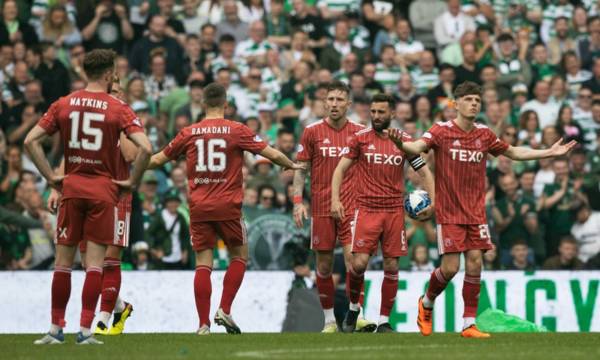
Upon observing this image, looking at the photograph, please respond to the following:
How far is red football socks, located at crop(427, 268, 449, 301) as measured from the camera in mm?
14781

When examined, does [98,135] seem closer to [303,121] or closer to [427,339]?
[427,339]

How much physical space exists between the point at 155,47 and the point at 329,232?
29.4 feet

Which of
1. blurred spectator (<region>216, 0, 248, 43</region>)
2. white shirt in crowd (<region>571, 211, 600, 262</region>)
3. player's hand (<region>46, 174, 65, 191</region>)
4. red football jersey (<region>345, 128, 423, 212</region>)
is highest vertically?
blurred spectator (<region>216, 0, 248, 43</region>)

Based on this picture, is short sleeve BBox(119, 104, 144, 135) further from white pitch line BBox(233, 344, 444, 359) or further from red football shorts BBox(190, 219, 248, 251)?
red football shorts BBox(190, 219, 248, 251)

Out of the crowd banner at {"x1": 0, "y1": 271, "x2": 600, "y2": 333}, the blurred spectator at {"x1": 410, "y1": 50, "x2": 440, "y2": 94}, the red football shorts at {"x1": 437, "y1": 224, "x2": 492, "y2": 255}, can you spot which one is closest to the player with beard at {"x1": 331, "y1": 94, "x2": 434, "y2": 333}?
the red football shorts at {"x1": 437, "y1": 224, "x2": 492, "y2": 255}

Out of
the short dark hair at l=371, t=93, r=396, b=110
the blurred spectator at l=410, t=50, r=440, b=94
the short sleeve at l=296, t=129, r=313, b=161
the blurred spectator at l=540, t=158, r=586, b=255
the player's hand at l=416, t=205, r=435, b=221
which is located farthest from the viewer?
the blurred spectator at l=410, t=50, r=440, b=94

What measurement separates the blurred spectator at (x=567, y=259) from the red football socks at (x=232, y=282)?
268 inches

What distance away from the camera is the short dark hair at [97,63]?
12.7 m

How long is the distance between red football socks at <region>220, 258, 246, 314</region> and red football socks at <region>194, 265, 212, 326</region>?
183mm

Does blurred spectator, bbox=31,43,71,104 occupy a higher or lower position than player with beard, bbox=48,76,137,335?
→ higher

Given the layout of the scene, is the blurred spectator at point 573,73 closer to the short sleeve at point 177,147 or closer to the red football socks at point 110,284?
the short sleeve at point 177,147

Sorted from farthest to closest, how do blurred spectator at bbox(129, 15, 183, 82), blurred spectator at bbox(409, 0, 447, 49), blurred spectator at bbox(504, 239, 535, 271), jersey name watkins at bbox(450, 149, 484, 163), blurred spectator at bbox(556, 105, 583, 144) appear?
1. blurred spectator at bbox(409, 0, 447, 49)
2. blurred spectator at bbox(129, 15, 183, 82)
3. blurred spectator at bbox(556, 105, 583, 144)
4. blurred spectator at bbox(504, 239, 535, 271)
5. jersey name watkins at bbox(450, 149, 484, 163)

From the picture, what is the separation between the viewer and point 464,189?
14570mm

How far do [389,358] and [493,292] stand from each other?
27.9ft
